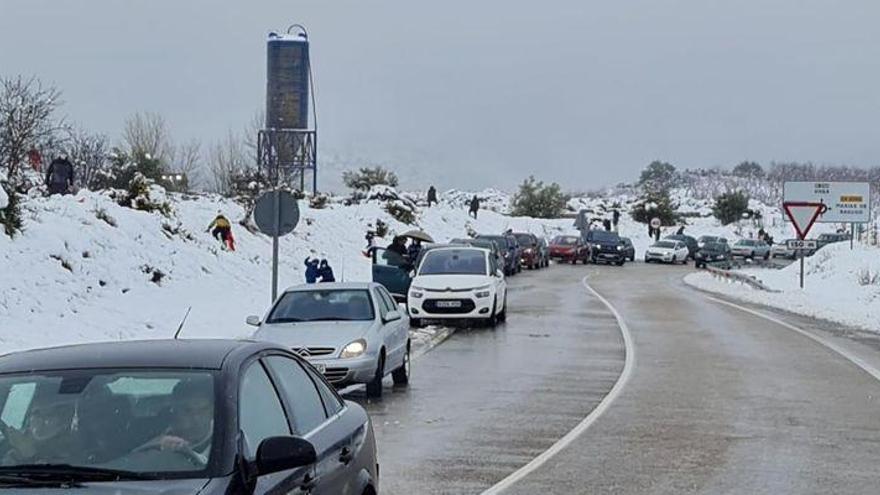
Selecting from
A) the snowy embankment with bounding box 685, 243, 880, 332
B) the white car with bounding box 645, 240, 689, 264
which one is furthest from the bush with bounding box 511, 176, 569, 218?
the snowy embankment with bounding box 685, 243, 880, 332

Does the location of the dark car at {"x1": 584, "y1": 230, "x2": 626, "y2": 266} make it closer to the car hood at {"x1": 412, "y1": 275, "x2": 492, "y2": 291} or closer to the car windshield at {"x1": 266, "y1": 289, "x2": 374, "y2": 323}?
the car hood at {"x1": 412, "y1": 275, "x2": 492, "y2": 291}

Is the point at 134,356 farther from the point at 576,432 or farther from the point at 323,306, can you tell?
the point at 323,306

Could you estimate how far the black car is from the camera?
5.00m

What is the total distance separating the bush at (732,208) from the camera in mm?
118000

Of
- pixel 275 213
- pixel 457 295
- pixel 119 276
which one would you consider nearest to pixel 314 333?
pixel 275 213

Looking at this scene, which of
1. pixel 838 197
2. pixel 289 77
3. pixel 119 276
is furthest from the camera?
pixel 289 77

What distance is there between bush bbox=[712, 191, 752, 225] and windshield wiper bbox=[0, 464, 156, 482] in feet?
381

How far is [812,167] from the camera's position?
184 metres

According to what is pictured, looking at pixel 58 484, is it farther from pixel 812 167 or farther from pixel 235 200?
pixel 812 167

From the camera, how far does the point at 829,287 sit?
144 ft

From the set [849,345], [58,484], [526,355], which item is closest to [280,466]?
→ [58,484]

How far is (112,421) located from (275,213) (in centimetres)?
1431

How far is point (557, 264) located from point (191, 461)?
64570mm

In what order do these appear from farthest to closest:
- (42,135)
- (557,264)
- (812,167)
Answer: (812,167) < (557,264) < (42,135)
